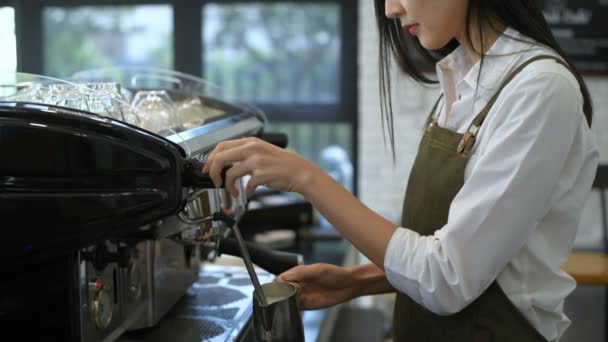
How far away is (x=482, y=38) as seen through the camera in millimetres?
1095

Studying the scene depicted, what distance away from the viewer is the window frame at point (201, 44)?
169 inches

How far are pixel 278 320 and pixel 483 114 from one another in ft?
1.36

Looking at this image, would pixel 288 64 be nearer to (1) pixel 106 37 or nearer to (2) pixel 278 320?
(1) pixel 106 37

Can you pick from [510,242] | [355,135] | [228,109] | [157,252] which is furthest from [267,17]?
[510,242]

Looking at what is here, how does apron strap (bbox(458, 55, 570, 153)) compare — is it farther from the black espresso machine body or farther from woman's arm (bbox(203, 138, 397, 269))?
the black espresso machine body

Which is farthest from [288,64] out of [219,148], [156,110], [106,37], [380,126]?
[219,148]

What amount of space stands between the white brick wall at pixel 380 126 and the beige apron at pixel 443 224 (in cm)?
281

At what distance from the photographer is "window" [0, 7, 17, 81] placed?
3.83 feet

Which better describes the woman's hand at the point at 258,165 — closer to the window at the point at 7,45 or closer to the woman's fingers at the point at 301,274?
the woman's fingers at the point at 301,274

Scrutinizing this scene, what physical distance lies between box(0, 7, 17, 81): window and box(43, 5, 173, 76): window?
10.9 feet

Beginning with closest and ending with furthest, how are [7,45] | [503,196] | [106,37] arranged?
[503,196], [7,45], [106,37]

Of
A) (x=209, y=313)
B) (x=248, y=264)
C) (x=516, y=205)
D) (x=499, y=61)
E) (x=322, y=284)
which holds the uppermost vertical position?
(x=499, y=61)

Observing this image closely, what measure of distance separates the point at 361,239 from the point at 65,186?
0.40m

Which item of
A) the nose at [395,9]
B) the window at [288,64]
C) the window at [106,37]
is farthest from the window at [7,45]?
the window at [106,37]
